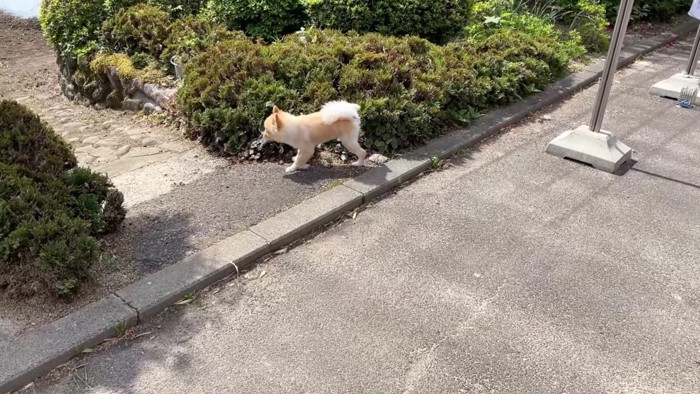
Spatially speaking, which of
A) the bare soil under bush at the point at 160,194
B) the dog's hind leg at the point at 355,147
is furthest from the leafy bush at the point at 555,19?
the bare soil under bush at the point at 160,194

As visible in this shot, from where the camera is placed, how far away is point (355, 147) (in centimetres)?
460

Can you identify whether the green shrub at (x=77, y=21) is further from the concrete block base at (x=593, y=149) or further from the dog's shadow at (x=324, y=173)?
the concrete block base at (x=593, y=149)

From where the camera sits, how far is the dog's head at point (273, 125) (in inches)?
173

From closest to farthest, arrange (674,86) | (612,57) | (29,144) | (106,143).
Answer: (29,144)
(612,57)
(106,143)
(674,86)

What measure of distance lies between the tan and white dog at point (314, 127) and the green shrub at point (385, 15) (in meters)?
2.61

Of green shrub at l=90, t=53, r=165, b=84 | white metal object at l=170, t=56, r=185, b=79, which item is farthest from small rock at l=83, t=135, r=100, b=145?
white metal object at l=170, t=56, r=185, b=79

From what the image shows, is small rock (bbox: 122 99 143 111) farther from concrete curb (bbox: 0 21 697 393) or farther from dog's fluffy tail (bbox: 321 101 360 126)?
concrete curb (bbox: 0 21 697 393)

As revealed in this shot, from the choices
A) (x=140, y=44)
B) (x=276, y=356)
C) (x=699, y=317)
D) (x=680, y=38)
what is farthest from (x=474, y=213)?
(x=680, y=38)

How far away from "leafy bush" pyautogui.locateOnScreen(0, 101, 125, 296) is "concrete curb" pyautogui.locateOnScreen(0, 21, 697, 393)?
0.28 metres

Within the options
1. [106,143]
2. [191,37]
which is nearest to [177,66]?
[191,37]

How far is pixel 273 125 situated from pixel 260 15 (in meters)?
3.13

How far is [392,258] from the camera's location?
146 inches

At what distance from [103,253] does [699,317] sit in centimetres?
373

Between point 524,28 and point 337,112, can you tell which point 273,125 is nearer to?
point 337,112
